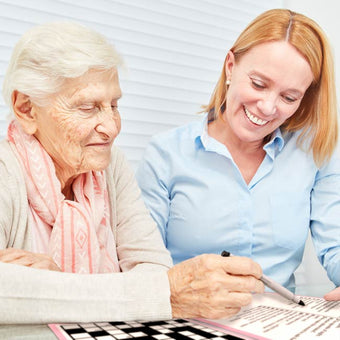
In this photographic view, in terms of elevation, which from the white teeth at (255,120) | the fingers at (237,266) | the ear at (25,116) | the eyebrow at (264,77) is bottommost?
the fingers at (237,266)

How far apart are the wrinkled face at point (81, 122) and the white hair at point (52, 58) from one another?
24mm

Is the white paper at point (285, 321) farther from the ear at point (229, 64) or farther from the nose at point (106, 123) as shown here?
the ear at point (229, 64)

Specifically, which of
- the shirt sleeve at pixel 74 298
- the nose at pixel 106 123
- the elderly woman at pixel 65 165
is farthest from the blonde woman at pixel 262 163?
the shirt sleeve at pixel 74 298

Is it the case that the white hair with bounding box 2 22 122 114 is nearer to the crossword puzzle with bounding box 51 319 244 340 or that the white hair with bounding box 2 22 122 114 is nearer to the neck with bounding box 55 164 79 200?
the neck with bounding box 55 164 79 200

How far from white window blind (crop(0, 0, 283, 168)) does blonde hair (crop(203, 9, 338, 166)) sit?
1.62 feet

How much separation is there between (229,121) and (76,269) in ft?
2.41

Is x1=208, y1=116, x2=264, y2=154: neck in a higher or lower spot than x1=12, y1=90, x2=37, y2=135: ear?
lower

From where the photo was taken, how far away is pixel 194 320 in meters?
0.85

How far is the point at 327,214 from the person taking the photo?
5.15 ft

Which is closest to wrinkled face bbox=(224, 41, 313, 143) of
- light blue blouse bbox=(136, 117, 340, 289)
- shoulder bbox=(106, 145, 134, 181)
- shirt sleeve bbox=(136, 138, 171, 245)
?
light blue blouse bbox=(136, 117, 340, 289)

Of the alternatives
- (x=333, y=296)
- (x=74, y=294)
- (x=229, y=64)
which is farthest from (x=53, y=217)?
(x=229, y=64)

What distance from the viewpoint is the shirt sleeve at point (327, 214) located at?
152cm

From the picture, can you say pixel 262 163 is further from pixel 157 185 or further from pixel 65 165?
pixel 65 165

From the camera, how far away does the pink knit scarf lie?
1115mm
